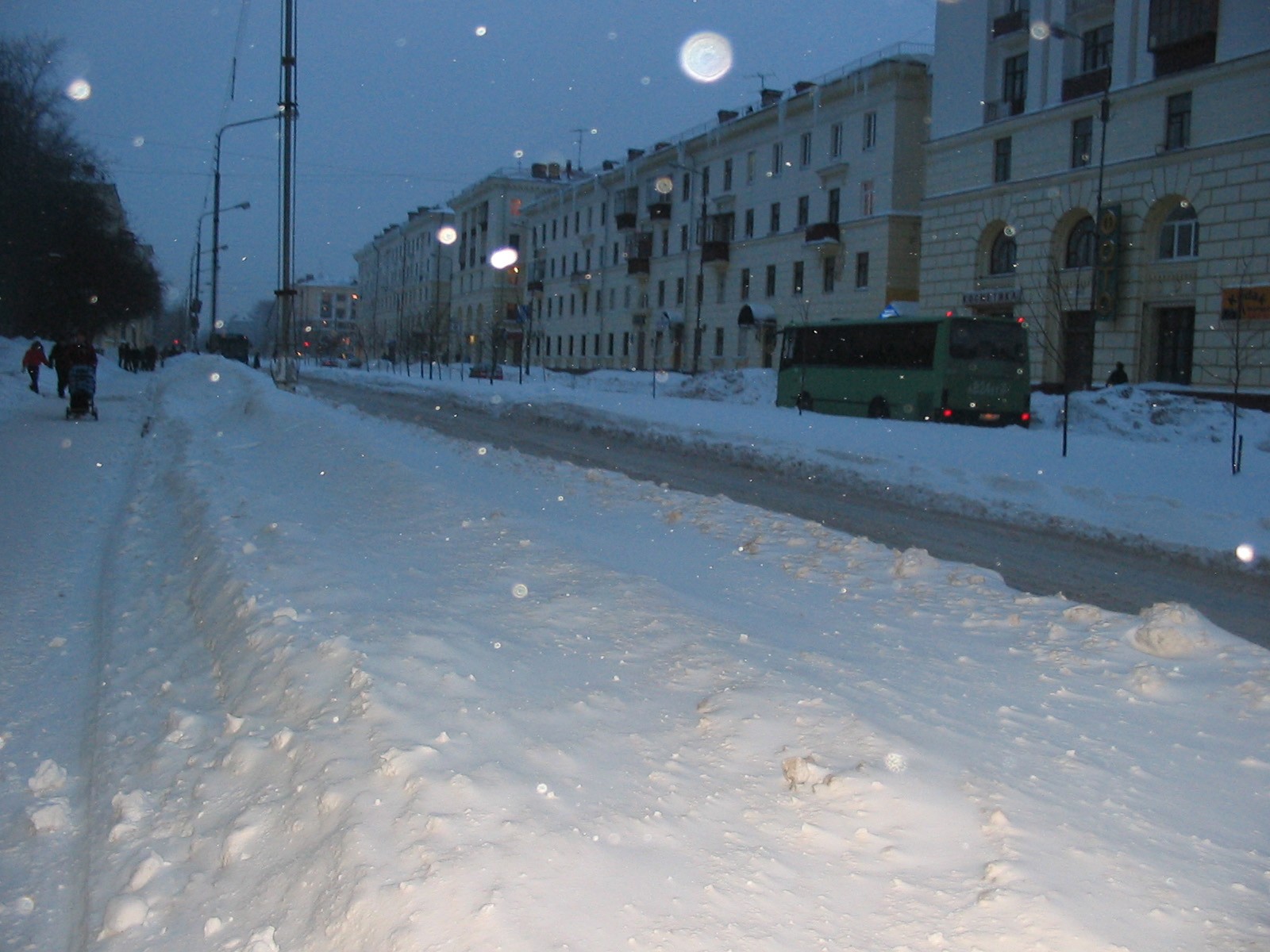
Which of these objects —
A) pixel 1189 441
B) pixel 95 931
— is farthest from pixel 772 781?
pixel 1189 441

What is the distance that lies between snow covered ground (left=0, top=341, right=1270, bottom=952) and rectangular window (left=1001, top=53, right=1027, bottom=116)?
105 ft

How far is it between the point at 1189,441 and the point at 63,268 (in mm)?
41051

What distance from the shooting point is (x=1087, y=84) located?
3372 cm

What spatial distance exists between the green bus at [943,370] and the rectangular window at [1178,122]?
9585 mm

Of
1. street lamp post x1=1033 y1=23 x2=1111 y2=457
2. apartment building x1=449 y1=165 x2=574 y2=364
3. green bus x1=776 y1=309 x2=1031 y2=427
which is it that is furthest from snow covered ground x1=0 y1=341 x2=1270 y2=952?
apartment building x1=449 y1=165 x2=574 y2=364

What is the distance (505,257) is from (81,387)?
229 feet

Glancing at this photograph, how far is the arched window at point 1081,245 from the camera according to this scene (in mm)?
33750

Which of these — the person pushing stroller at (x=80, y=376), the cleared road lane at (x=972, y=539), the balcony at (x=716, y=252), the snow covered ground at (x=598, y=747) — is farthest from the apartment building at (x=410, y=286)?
the snow covered ground at (x=598, y=747)

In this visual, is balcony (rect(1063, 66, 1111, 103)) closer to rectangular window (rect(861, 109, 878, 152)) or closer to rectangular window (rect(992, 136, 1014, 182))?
rectangular window (rect(992, 136, 1014, 182))

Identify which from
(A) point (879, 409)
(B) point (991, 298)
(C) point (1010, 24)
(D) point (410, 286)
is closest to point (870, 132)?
(C) point (1010, 24)

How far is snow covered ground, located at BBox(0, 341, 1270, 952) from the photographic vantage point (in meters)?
3.43

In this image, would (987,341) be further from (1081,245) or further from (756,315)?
(756,315)

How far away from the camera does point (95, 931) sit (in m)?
3.54

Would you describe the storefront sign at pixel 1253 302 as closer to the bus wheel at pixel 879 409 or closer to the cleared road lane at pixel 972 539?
the bus wheel at pixel 879 409
